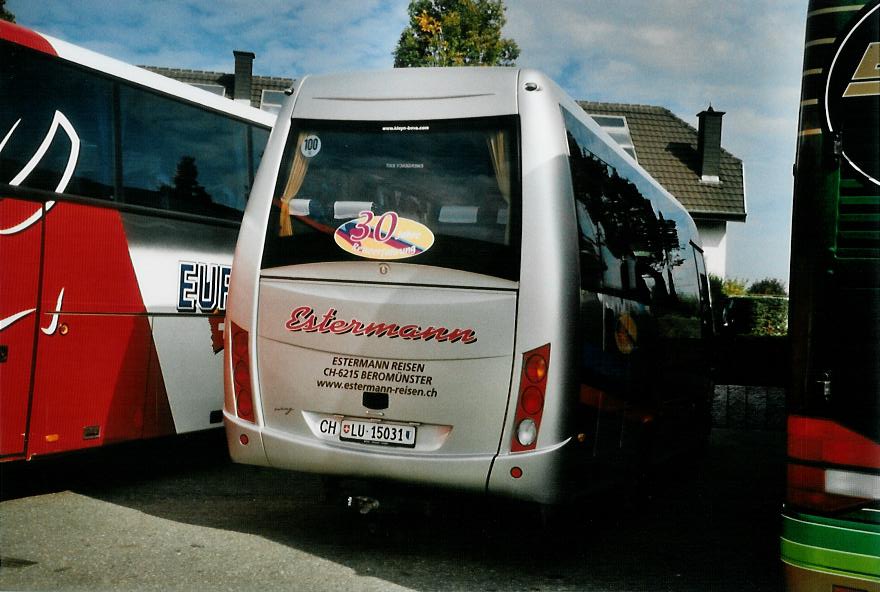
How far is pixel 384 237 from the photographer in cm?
585

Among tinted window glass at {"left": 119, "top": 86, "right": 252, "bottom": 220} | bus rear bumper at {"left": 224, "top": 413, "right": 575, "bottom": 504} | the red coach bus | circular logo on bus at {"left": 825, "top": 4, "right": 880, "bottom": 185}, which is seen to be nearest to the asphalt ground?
bus rear bumper at {"left": 224, "top": 413, "right": 575, "bottom": 504}

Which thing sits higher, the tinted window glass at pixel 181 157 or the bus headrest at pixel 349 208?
the tinted window glass at pixel 181 157

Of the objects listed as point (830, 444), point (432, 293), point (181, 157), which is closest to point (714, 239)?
point (181, 157)

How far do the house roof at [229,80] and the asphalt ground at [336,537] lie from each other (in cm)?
2800

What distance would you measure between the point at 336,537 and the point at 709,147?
97.1ft

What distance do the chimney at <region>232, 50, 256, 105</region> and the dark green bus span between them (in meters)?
32.5

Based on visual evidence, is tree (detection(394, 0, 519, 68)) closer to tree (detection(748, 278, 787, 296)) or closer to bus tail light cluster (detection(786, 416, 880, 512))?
tree (detection(748, 278, 787, 296))

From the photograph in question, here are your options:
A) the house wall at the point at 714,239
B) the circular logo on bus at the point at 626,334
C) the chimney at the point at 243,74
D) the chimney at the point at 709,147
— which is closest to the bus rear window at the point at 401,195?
the circular logo on bus at the point at 626,334

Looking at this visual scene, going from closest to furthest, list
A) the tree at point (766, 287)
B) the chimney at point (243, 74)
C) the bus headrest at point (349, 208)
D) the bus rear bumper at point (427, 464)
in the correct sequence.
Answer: the bus rear bumper at point (427, 464), the bus headrest at point (349, 208), the tree at point (766, 287), the chimney at point (243, 74)

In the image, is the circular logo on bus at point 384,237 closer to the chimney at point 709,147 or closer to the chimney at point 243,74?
the chimney at point 709,147

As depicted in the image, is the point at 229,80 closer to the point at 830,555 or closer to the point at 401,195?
the point at 401,195

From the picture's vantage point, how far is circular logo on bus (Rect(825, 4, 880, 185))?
4.07 m

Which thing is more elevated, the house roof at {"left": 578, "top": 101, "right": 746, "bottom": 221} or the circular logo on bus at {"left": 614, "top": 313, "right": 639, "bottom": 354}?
the house roof at {"left": 578, "top": 101, "right": 746, "bottom": 221}

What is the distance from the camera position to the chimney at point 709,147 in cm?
3362
